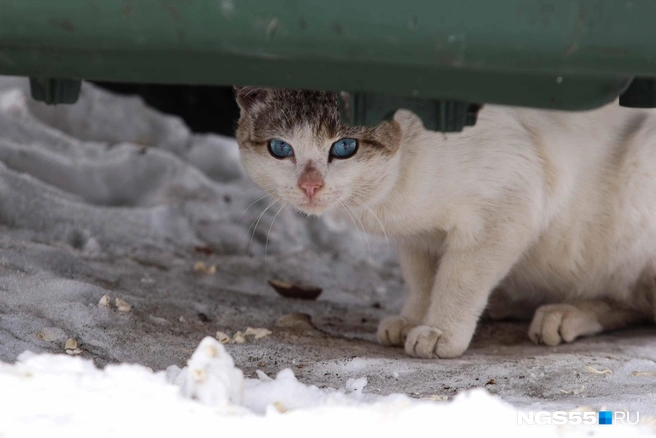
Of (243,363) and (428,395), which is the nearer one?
(428,395)

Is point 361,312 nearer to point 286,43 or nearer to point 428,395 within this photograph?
point 428,395

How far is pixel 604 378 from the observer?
2.26 m

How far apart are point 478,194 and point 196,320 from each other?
108cm

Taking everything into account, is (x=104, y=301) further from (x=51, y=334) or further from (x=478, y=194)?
(x=478, y=194)

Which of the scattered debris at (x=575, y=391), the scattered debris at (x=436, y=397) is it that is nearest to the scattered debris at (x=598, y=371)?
the scattered debris at (x=575, y=391)

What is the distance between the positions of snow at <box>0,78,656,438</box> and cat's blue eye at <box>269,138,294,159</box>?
40 centimetres

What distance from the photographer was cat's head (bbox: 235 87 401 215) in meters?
2.51

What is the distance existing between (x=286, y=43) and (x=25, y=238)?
2076 mm

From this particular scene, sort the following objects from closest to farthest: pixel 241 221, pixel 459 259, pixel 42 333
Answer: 1. pixel 42 333
2. pixel 459 259
3. pixel 241 221

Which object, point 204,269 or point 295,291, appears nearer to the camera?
point 295,291

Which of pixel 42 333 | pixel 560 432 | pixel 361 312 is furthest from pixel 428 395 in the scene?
pixel 361 312

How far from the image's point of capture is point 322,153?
2.54 meters

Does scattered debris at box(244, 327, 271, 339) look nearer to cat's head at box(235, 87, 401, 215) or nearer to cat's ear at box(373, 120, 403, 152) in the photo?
cat's head at box(235, 87, 401, 215)

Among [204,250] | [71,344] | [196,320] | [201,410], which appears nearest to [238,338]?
[196,320]
